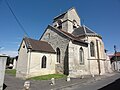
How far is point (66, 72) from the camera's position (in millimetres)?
18219

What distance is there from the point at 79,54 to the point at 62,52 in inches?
126

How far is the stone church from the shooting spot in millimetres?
17094

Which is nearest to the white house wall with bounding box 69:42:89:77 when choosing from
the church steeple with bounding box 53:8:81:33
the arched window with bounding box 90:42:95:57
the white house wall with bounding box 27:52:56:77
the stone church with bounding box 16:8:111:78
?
the stone church with bounding box 16:8:111:78

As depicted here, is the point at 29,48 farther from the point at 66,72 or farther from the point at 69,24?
the point at 69,24

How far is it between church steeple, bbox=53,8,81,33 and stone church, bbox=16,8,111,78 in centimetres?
557

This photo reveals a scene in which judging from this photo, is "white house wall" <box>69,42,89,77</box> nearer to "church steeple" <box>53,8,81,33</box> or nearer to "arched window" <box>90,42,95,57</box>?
"arched window" <box>90,42,95,57</box>

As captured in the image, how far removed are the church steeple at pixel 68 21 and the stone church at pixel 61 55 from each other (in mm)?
5573

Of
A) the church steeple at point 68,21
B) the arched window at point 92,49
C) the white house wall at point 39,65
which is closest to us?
the white house wall at point 39,65

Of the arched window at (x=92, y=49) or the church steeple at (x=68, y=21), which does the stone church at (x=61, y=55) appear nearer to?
the arched window at (x=92, y=49)

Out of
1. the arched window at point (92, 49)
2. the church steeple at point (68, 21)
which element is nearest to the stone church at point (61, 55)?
the arched window at point (92, 49)

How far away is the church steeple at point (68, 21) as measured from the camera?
27550 mm

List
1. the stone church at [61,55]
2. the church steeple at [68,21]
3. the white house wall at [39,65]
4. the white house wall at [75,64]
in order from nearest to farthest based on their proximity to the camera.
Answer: the white house wall at [39,65] → the stone church at [61,55] → the white house wall at [75,64] → the church steeple at [68,21]

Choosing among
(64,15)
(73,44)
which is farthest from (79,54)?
(64,15)

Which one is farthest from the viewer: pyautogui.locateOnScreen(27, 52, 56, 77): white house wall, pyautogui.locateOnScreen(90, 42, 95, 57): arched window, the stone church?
pyautogui.locateOnScreen(90, 42, 95, 57): arched window
